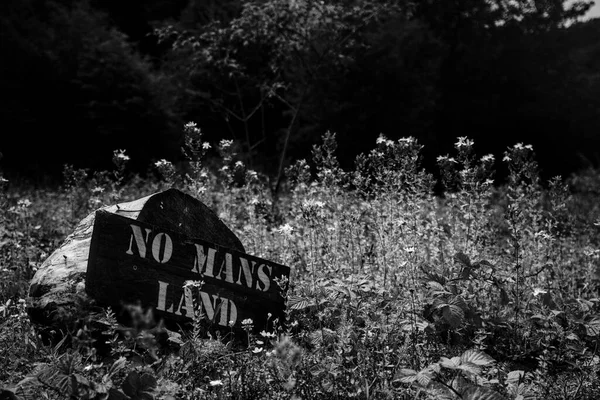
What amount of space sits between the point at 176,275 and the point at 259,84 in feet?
27.0

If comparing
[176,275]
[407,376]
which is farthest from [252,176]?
[407,376]

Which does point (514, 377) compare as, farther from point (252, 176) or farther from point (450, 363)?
point (252, 176)

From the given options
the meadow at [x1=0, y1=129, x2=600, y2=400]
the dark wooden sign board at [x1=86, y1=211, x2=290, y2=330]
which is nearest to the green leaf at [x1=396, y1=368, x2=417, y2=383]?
the meadow at [x1=0, y1=129, x2=600, y2=400]

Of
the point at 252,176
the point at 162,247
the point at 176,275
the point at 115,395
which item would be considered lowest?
the point at 115,395

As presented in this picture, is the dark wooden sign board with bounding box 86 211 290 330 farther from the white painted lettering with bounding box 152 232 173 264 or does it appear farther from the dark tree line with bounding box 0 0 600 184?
the dark tree line with bounding box 0 0 600 184

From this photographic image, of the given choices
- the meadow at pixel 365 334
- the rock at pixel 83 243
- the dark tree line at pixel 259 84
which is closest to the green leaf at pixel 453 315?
the meadow at pixel 365 334

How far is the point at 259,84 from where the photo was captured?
1130 cm

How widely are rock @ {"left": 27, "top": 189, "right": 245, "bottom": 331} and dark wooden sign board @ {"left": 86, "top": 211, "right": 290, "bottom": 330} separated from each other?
0.68 ft

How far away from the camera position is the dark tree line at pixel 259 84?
445 inches

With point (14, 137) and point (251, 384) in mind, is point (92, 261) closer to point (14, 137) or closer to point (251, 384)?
point (251, 384)

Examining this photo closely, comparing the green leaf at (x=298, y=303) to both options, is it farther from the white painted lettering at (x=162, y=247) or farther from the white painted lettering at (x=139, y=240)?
the white painted lettering at (x=139, y=240)

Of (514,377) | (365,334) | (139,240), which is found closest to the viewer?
(514,377)

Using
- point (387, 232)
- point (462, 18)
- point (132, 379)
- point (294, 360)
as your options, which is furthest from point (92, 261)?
point (462, 18)

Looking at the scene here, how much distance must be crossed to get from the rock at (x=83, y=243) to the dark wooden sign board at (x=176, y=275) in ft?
0.68
